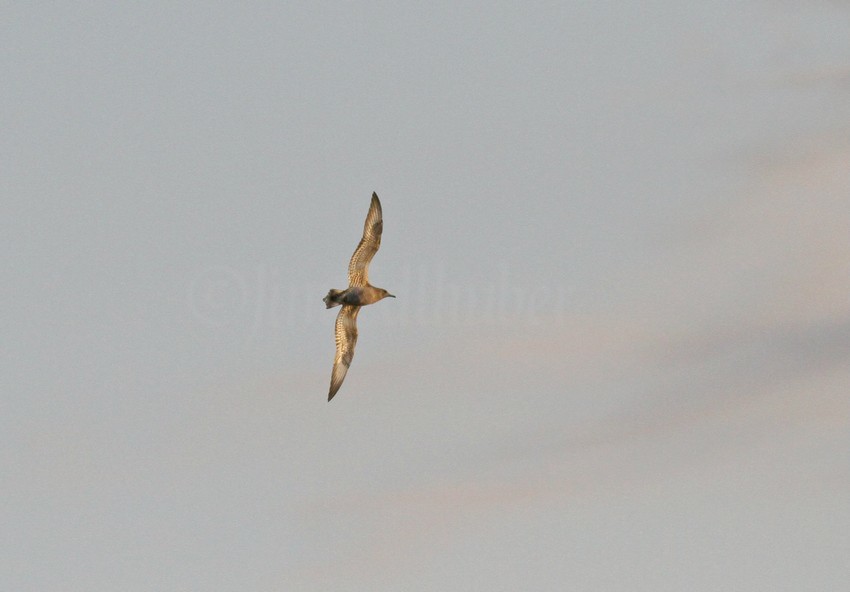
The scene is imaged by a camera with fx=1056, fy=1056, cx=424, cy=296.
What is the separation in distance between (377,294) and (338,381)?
16.1 ft

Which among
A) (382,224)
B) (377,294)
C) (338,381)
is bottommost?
(338,381)

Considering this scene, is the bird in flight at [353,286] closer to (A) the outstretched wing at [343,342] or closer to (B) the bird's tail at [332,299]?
(A) the outstretched wing at [343,342]

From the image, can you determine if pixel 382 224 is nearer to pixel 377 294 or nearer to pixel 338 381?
pixel 377 294

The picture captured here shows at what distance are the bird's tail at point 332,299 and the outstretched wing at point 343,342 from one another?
1367mm

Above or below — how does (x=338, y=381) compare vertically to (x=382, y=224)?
below

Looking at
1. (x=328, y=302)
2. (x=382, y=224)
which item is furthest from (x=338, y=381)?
(x=382, y=224)

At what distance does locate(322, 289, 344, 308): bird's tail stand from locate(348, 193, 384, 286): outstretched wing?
1507mm

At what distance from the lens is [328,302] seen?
4991cm

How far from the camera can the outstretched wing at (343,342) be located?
51312mm

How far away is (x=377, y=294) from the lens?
50125 millimetres

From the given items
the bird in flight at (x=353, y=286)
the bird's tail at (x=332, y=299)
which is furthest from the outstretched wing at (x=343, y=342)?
the bird's tail at (x=332, y=299)

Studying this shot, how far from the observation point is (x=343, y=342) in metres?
51.7

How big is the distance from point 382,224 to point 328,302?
201 inches

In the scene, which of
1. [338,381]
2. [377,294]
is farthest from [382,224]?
[338,381]
